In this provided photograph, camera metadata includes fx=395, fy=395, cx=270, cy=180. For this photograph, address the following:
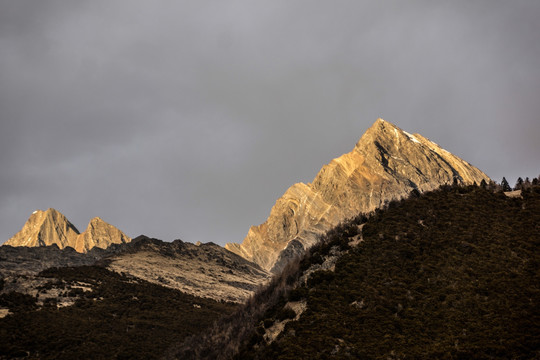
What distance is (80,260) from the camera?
117 m

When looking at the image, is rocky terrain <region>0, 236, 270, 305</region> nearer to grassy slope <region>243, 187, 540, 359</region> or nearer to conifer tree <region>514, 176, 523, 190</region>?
grassy slope <region>243, 187, 540, 359</region>

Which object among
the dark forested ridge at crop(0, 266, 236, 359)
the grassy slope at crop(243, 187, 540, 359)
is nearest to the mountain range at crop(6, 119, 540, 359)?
the grassy slope at crop(243, 187, 540, 359)

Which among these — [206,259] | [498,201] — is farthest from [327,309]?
[206,259]

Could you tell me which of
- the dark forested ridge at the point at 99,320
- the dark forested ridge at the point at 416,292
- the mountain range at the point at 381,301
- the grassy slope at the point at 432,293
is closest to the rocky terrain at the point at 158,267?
the dark forested ridge at the point at 99,320

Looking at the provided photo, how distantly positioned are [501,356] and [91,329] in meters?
40.2

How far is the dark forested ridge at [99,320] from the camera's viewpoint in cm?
3625

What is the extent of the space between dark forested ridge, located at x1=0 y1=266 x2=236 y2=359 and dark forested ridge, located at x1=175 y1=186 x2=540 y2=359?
14395mm

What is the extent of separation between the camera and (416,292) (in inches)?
814

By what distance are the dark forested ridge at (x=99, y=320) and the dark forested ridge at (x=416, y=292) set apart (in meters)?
14.4

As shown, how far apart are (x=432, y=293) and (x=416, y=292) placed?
0.78m

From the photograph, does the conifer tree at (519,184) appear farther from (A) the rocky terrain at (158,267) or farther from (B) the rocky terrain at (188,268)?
(B) the rocky terrain at (188,268)

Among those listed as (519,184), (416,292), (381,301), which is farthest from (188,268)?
(416,292)

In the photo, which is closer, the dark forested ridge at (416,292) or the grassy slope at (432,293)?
the grassy slope at (432,293)

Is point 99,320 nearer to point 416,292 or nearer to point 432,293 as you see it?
point 416,292
